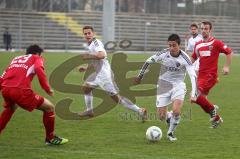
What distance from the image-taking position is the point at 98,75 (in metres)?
14.5

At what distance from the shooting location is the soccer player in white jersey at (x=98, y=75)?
14141mm

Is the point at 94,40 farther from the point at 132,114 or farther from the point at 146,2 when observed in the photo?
the point at 146,2

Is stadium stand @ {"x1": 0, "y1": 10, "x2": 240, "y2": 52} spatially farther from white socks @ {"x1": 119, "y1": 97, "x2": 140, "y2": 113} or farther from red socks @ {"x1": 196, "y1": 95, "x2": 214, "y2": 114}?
red socks @ {"x1": 196, "y1": 95, "x2": 214, "y2": 114}

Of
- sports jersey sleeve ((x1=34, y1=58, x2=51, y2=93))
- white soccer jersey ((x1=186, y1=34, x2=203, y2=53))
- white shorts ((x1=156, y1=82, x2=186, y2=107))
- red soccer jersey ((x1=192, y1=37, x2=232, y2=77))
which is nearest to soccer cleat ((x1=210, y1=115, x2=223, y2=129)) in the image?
red soccer jersey ((x1=192, y1=37, x2=232, y2=77))

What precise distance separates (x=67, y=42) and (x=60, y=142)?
4058 cm

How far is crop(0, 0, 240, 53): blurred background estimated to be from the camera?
50.5 metres

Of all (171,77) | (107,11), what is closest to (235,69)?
(107,11)

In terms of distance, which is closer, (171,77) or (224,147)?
(224,147)

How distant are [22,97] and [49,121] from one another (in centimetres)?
69

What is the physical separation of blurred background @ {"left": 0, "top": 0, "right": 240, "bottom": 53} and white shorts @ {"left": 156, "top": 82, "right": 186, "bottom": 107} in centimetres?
3412

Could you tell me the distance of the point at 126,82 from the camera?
21.7 meters

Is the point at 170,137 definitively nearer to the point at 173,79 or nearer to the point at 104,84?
the point at 173,79

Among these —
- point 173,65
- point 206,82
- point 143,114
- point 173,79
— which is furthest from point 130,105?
point 173,65

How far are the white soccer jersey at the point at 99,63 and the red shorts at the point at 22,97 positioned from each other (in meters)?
4.10
